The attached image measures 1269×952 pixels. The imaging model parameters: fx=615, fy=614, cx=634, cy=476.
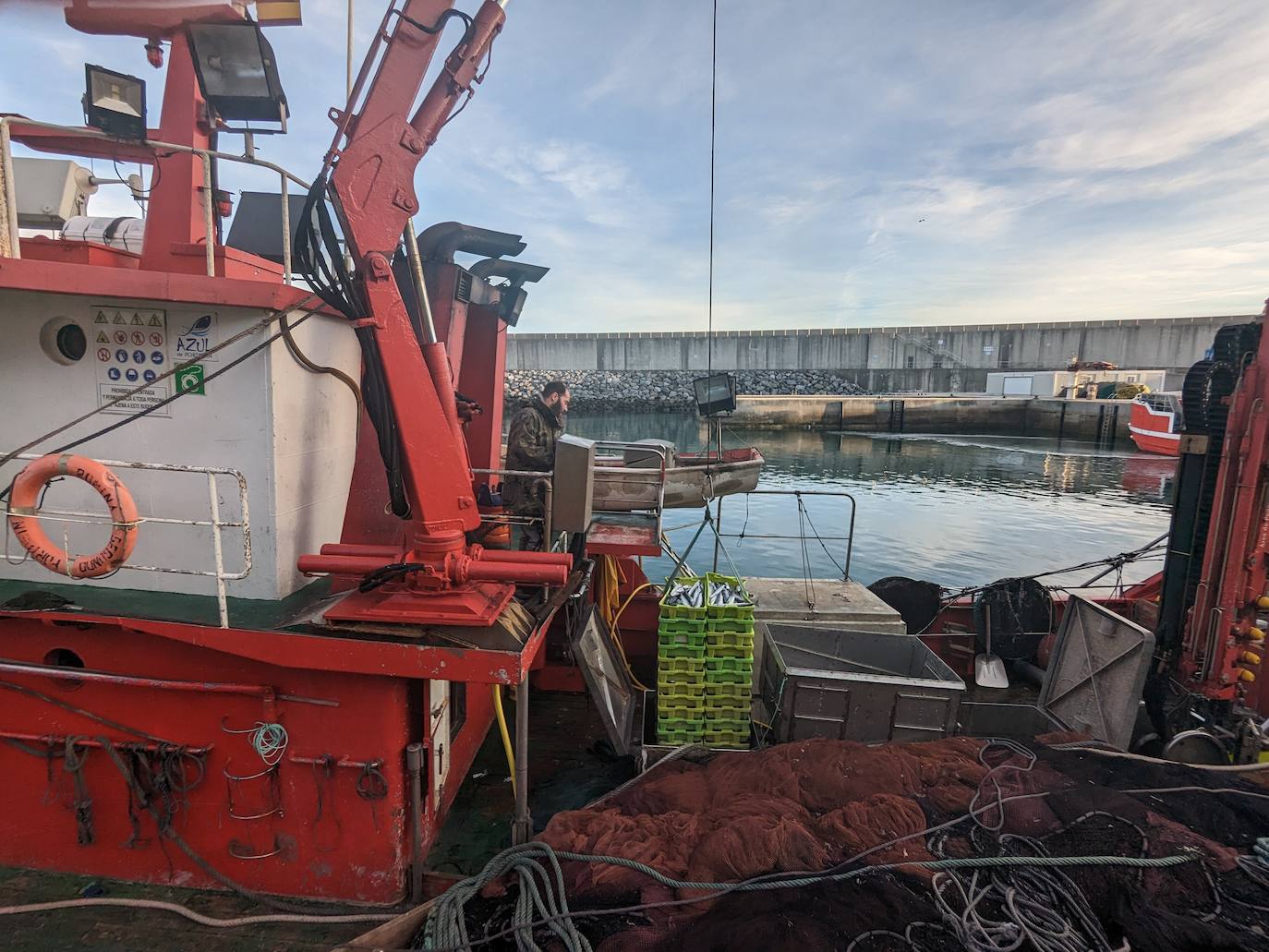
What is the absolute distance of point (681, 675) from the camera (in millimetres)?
4934

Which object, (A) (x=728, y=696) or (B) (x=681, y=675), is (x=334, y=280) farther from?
(A) (x=728, y=696)

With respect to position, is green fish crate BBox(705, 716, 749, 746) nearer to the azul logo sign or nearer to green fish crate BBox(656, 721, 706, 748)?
green fish crate BBox(656, 721, 706, 748)

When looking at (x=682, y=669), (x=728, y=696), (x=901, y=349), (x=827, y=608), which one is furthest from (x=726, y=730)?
(x=901, y=349)

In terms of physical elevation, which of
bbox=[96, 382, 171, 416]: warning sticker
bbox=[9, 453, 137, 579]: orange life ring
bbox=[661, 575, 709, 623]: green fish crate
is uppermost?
bbox=[96, 382, 171, 416]: warning sticker

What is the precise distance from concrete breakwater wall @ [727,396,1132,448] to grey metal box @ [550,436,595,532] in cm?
3684

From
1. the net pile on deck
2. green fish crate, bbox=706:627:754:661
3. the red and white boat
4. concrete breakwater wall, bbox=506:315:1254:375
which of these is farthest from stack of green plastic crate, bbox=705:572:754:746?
concrete breakwater wall, bbox=506:315:1254:375

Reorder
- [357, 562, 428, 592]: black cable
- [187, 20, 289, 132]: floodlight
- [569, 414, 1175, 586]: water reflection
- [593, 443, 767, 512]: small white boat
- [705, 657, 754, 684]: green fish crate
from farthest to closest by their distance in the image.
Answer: [569, 414, 1175, 586]: water reflection
[593, 443, 767, 512]: small white boat
[705, 657, 754, 684]: green fish crate
[187, 20, 289, 132]: floodlight
[357, 562, 428, 592]: black cable

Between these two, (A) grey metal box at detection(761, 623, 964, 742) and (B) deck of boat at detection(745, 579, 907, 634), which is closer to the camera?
(A) grey metal box at detection(761, 623, 964, 742)

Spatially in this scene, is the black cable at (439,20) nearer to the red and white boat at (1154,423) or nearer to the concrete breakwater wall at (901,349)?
the red and white boat at (1154,423)

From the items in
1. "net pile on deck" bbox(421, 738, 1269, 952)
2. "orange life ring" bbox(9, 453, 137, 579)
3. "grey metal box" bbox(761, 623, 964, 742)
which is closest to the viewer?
"net pile on deck" bbox(421, 738, 1269, 952)

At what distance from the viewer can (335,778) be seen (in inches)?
144

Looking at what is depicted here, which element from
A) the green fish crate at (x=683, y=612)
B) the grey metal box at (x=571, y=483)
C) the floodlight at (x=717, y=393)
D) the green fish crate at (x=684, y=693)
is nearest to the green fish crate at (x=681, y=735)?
the green fish crate at (x=684, y=693)

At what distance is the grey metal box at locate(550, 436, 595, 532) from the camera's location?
4473mm

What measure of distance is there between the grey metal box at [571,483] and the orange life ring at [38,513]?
2.45 meters
